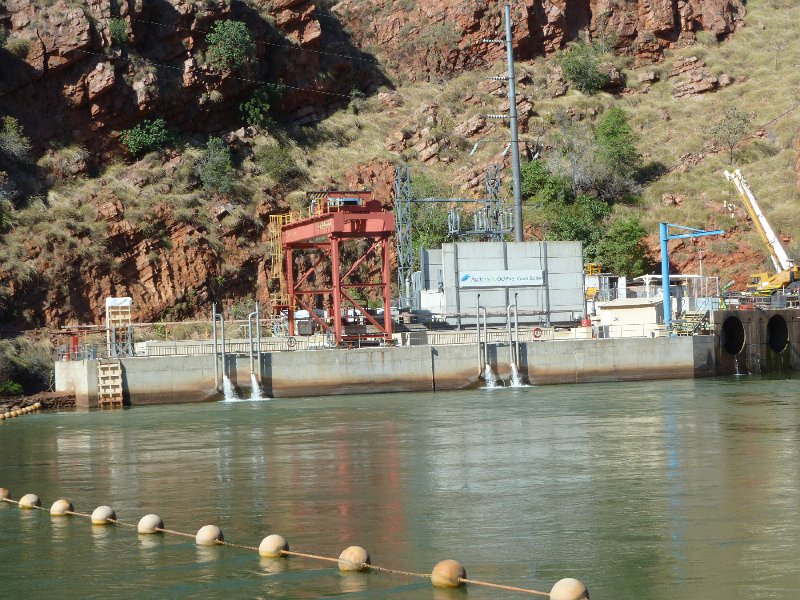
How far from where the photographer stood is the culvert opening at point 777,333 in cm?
5628

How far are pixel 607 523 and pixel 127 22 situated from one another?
197 ft

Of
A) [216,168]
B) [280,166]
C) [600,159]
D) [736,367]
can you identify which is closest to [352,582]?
[736,367]

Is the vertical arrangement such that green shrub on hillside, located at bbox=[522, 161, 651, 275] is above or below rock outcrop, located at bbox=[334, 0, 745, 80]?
below

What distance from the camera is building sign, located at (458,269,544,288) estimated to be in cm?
5547

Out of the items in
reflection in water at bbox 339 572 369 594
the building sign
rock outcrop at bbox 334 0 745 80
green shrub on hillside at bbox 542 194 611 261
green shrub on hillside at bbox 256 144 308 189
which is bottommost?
reflection in water at bbox 339 572 369 594

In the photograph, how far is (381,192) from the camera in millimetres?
76625

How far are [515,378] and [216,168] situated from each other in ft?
100

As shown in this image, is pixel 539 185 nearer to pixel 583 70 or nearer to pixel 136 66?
pixel 583 70

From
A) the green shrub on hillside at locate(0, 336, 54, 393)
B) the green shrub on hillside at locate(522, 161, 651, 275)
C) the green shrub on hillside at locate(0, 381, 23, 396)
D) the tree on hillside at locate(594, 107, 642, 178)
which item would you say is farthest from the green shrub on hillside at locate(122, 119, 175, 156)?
the tree on hillside at locate(594, 107, 642, 178)

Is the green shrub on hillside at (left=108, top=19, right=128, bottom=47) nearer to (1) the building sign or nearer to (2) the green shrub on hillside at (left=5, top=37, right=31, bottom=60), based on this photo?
(2) the green shrub on hillside at (left=5, top=37, right=31, bottom=60)

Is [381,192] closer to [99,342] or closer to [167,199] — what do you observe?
[167,199]

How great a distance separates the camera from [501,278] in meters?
55.9

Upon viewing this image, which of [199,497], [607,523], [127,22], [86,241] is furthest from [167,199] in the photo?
[607,523]

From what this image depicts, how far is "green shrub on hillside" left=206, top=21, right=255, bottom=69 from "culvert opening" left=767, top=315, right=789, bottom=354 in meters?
37.2
